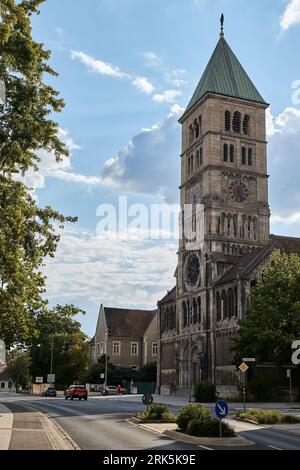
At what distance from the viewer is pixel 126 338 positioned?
308 feet

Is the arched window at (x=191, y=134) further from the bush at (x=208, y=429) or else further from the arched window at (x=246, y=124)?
the bush at (x=208, y=429)

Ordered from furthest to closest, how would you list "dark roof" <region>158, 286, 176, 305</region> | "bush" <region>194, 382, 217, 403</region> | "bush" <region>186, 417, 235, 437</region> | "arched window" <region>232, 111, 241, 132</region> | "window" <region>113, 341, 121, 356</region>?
1. "window" <region>113, 341, 121, 356</region>
2. "dark roof" <region>158, 286, 176, 305</region>
3. "arched window" <region>232, 111, 241, 132</region>
4. "bush" <region>194, 382, 217, 403</region>
5. "bush" <region>186, 417, 235, 437</region>

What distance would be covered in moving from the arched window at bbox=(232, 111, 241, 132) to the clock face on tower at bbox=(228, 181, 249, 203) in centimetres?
758

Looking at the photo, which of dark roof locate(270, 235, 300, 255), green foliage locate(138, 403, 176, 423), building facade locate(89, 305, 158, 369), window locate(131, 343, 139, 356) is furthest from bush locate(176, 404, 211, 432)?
window locate(131, 343, 139, 356)

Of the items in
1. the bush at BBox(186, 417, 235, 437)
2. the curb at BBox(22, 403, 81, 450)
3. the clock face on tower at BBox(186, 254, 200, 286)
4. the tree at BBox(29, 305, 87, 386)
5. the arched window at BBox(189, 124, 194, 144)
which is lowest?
the curb at BBox(22, 403, 81, 450)

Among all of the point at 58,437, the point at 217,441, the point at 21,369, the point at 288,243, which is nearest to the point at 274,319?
the point at 288,243

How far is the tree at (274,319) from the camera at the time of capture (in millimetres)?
46688

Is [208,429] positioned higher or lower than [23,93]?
lower

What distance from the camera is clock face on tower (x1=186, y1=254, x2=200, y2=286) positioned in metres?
69.0

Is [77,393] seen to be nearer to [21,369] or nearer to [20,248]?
[20,248]

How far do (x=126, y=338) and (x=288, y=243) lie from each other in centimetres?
3652

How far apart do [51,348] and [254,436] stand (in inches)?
2708

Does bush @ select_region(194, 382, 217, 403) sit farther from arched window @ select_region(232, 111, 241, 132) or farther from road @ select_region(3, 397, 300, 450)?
arched window @ select_region(232, 111, 241, 132)
